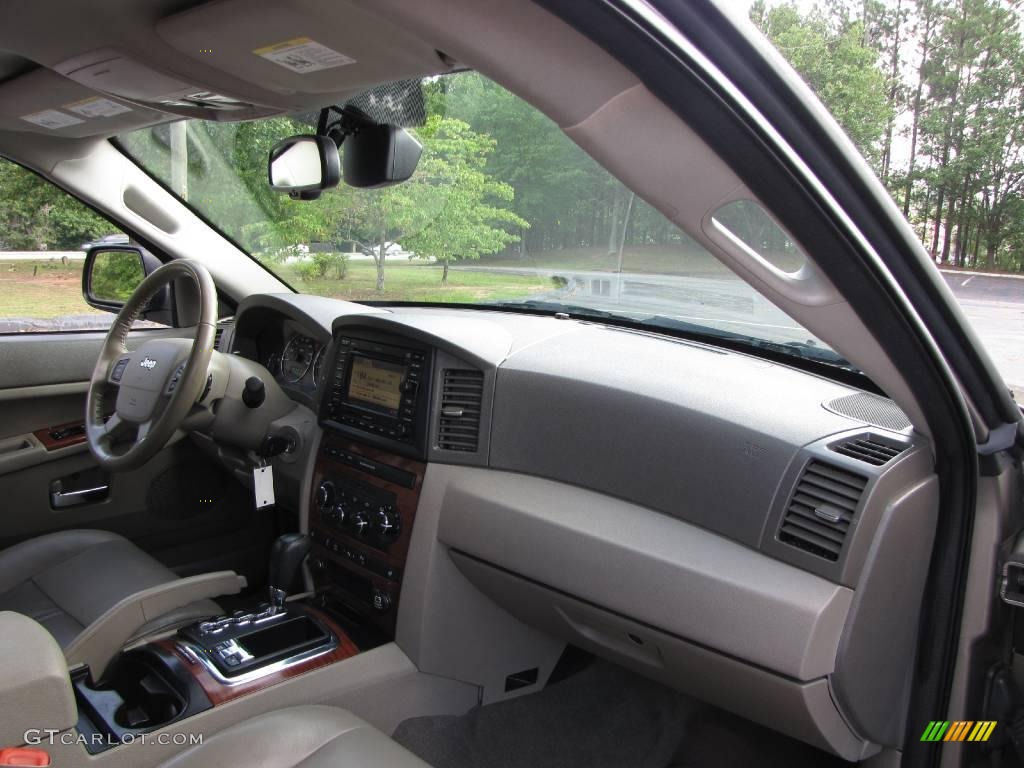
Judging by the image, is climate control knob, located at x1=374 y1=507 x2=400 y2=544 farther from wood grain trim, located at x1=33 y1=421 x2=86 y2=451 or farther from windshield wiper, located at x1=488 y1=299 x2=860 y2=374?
wood grain trim, located at x1=33 y1=421 x2=86 y2=451

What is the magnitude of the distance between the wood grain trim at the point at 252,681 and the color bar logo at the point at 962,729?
1.45 meters

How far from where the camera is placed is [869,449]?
1.67 meters

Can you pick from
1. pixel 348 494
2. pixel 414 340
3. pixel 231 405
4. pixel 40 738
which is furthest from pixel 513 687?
pixel 40 738

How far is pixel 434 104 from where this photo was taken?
8.52 feet

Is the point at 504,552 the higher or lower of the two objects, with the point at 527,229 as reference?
lower

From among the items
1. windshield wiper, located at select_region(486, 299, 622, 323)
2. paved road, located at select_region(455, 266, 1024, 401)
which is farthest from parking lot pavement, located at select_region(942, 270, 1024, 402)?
windshield wiper, located at select_region(486, 299, 622, 323)

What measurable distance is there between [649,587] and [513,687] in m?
0.92

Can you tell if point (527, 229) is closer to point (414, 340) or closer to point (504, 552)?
point (414, 340)

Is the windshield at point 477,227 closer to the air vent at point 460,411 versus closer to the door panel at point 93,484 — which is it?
the air vent at point 460,411

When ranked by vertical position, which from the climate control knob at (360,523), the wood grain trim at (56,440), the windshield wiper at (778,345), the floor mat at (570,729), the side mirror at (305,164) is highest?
the side mirror at (305,164)

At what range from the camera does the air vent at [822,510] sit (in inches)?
63.7

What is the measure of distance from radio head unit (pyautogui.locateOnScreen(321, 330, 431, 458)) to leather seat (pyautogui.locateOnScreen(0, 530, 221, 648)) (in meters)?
0.69

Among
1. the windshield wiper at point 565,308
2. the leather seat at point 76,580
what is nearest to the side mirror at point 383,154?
the windshield wiper at point 565,308

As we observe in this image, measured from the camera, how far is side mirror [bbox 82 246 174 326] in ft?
11.3
